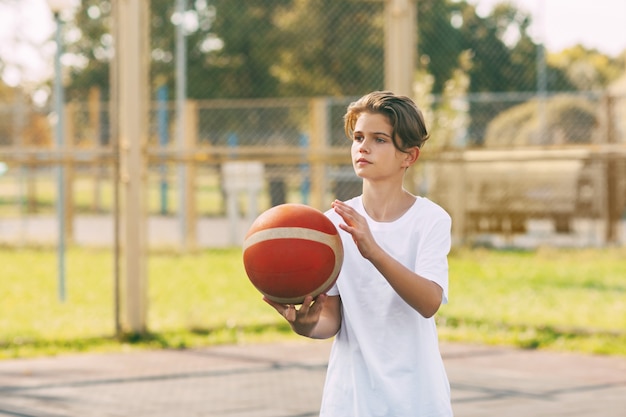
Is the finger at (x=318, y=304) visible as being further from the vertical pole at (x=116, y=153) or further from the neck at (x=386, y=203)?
the vertical pole at (x=116, y=153)

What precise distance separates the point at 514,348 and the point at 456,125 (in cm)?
960

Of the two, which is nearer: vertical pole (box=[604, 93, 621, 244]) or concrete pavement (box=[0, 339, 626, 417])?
concrete pavement (box=[0, 339, 626, 417])

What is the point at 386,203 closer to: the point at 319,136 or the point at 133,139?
the point at 133,139

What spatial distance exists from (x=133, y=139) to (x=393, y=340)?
539 centimetres

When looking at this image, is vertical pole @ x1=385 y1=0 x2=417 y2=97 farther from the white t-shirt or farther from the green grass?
A: the white t-shirt

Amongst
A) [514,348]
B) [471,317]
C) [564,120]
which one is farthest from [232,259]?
[564,120]

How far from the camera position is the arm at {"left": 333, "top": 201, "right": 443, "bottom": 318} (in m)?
3.09

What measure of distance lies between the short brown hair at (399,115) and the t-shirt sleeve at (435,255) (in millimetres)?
270

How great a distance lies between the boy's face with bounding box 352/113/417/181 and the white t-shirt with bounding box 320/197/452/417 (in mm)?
158

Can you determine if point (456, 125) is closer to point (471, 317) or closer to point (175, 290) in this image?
point (175, 290)

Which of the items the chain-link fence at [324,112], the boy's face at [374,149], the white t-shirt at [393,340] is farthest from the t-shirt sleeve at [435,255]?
the chain-link fence at [324,112]

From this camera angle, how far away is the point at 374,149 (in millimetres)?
3307

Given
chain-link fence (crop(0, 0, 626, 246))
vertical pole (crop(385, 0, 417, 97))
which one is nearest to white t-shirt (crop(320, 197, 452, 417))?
vertical pole (crop(385, 0, 417, 97))

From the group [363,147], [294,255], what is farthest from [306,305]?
[363,147]
